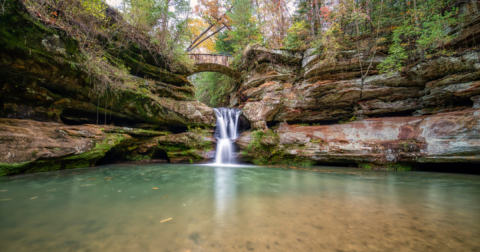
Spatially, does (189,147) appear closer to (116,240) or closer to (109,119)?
(109,119)

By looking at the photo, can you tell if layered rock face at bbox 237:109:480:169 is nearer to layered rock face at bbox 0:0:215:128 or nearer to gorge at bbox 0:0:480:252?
gorge at bbox 0:0:480:252

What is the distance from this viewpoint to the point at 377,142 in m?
6.87

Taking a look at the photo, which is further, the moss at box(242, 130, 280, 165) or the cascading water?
the cascading water

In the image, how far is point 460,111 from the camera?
6.02 meters

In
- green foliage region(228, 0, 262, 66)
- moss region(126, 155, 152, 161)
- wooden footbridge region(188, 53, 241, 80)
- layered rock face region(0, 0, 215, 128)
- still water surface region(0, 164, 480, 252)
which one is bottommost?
moss region(126, 155, 152, 161)

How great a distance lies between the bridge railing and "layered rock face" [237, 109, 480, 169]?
591 centimetres

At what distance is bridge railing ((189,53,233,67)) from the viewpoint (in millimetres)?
11203

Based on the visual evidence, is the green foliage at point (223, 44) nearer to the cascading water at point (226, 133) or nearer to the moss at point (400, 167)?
the cascading water at point (226, 133)

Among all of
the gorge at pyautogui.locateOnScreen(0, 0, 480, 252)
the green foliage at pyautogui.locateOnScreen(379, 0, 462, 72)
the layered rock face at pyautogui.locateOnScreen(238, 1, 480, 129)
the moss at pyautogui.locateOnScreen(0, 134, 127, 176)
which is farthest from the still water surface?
the green foliage at pyautogui.locateOnScreen(379, 0, 462, 72)

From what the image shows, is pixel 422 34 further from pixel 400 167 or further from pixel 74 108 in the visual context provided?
pixel 74 108

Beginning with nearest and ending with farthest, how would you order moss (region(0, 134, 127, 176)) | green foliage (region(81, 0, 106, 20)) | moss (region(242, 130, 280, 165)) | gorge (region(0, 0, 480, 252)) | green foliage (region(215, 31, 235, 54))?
gorge (region(0, 0, 480, 252))
moss (region(0, 134, 127, 176))
green foliage (region(81, 0, 106, 20))
moss (region(242, 130, 280, 165))
green foliage (region(215, 31, 235, 54))

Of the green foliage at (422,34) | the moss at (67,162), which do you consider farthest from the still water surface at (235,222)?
the green foliage at (422,34)

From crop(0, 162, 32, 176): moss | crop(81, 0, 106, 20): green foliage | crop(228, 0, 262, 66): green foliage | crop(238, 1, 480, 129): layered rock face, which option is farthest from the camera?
crop(228, 0, 262, 66): green foliage

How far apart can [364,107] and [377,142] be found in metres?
2.28
